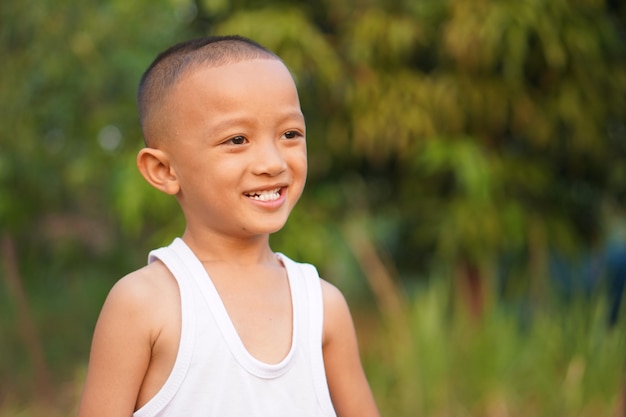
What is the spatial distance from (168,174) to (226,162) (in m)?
0.18

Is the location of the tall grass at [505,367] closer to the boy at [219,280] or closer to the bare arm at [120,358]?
the boy at [219,280]

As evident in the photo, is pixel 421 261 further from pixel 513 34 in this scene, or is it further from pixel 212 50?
pixel 212 50

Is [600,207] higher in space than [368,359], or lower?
higher

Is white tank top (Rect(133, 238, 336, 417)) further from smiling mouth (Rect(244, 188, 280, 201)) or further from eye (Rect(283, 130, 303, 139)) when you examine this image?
eye (Rect(283, 130, 303, 139))

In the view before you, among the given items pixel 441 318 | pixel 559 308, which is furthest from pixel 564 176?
pixel 441 318

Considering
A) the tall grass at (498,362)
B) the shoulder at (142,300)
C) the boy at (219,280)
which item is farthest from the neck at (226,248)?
the tall grass at (498,362)

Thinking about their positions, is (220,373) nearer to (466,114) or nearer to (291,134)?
(291,134)

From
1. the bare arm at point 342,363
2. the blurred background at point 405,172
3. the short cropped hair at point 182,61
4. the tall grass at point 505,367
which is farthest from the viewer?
the blurred background at point 405,172

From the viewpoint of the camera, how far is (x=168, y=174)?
187 centimetres

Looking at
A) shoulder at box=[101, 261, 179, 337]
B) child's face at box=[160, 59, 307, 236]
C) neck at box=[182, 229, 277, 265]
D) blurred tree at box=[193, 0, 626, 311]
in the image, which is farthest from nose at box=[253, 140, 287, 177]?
blurred tree at box=[193, 0, 626, 311]

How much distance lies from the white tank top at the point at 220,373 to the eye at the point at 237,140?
252 millimetres

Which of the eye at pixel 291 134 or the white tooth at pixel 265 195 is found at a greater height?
the eye at pixel 291 134

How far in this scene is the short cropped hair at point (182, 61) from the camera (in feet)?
5.92

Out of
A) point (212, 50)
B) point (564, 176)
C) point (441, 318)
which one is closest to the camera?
point (212, 50)
